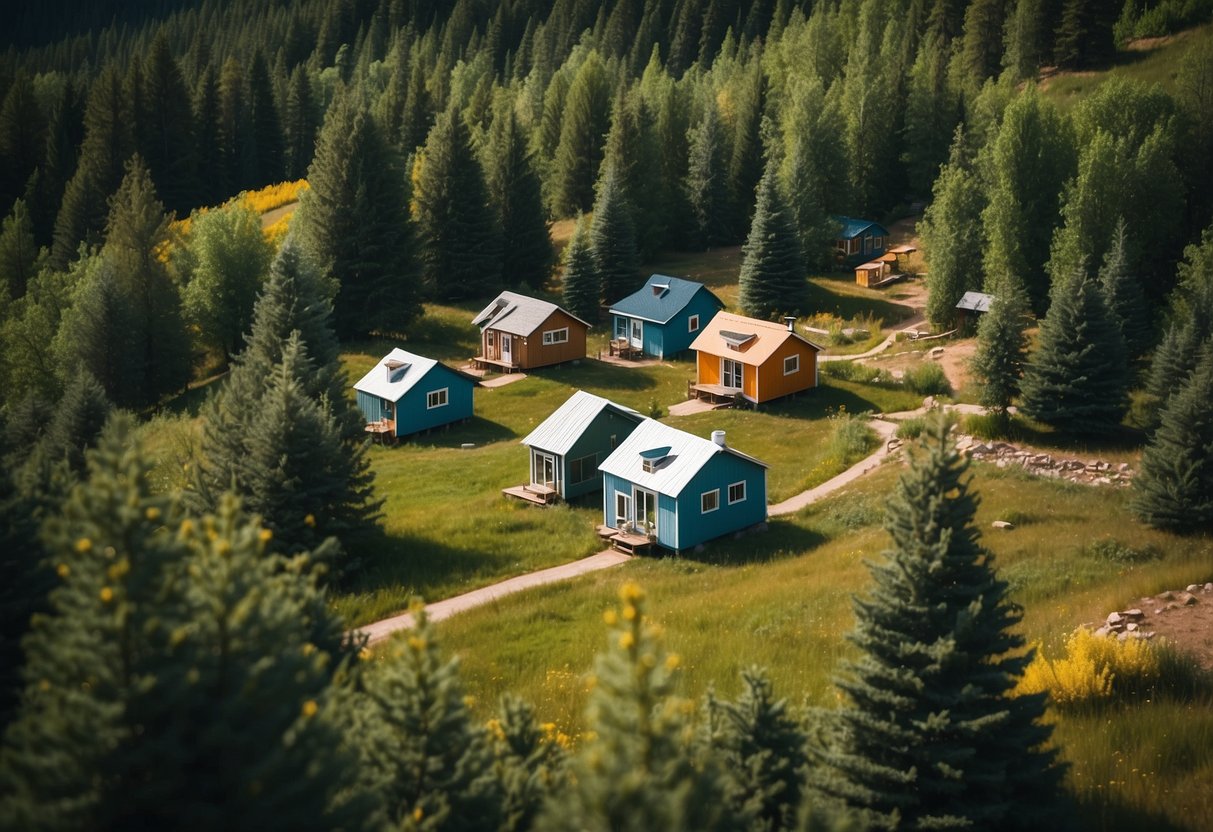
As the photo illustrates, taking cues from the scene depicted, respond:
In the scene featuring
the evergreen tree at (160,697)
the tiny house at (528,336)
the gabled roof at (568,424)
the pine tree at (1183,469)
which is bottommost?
the tiny house at (528,336)

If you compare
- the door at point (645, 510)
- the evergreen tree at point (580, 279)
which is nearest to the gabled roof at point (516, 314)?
the evergreen tree at point (580, 279)

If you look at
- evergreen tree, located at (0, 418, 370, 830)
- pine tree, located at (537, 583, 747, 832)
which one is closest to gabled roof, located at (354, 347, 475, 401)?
evergreen tree, located at (0, 418, 370, 830)

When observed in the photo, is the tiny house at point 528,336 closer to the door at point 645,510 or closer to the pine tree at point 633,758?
the door at point 645,510

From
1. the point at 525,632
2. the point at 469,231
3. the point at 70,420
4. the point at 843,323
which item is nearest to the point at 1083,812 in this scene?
the point at 525,632

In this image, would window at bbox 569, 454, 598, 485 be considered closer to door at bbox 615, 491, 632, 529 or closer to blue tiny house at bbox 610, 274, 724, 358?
door at bbox 615, 491, 632, 529

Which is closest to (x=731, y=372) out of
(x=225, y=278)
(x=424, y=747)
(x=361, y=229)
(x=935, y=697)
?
(x=361, y=229)

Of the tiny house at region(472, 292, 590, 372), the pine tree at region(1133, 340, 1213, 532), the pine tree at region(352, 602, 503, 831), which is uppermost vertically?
the pine tree at region(352, 602, 503, 831)
